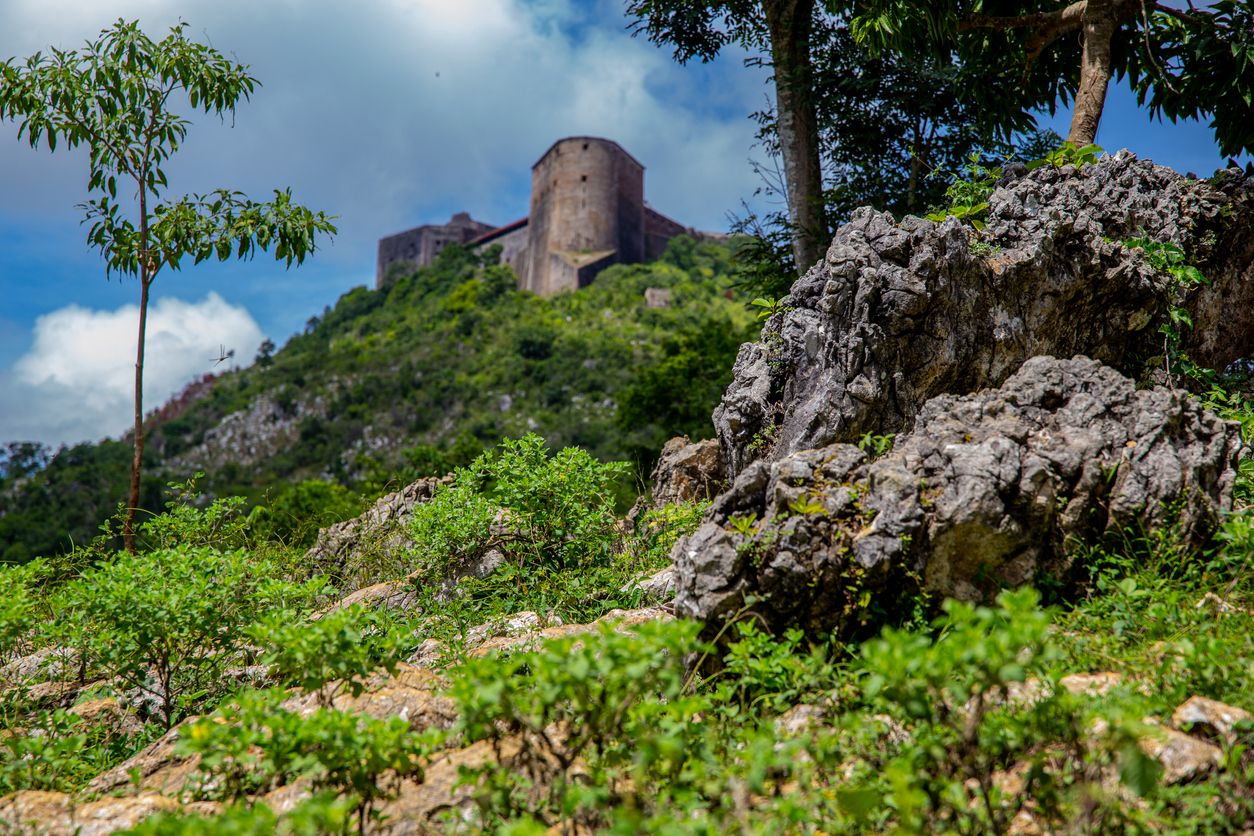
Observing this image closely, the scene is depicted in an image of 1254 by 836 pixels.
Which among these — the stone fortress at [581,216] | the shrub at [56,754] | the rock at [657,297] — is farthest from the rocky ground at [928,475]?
the stone fortress at [581,216]

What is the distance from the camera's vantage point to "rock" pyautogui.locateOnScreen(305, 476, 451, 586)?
5.99 meters

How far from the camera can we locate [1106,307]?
5188 mm

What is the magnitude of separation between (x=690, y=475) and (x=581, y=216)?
54.3 meters

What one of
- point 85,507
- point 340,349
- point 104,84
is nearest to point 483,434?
point 85,507

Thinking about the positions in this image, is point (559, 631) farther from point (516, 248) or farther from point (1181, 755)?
point (516, 248)

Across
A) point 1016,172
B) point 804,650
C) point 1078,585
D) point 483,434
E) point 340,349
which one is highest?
point 340,349

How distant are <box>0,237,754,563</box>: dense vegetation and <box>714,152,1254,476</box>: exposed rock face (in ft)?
78.9

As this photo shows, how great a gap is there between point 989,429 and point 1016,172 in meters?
2.98

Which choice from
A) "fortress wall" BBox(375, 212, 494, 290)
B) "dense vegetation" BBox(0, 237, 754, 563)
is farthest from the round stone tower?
"fortress wall" BBox(375, 212, 494, 290)

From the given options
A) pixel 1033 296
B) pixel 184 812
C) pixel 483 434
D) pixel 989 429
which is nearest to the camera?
pixel 184 812

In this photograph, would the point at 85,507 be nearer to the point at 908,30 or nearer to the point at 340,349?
the point at 340,349

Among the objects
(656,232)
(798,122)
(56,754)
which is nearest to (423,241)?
(656,232)

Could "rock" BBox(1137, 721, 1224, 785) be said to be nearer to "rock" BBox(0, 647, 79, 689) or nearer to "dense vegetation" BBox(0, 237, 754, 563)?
"rock" BBox(0, 647, 79, 689)

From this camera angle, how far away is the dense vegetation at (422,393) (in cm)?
4044
